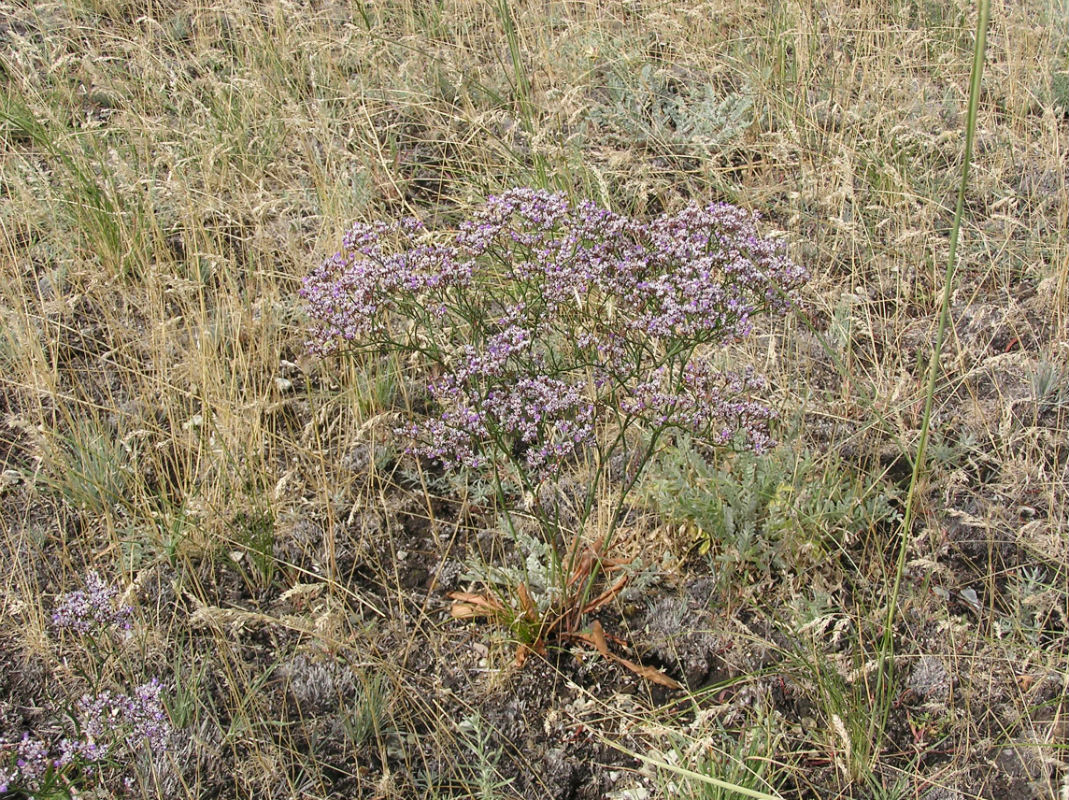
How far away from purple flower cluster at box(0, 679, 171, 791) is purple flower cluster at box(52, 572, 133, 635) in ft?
0.72

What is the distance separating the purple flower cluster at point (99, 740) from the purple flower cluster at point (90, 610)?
220 millimetres

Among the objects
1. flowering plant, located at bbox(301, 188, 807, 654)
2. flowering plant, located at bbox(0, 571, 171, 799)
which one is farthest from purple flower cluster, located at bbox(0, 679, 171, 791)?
flowering plant, located at bbox(301, 188, 807, 654)

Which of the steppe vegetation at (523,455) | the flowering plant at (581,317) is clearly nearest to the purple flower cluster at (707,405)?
the flowering plant at (581,317)

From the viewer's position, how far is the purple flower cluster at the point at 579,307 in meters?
2.72

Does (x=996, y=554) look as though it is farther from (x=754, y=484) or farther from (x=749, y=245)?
(x=749, y=245)

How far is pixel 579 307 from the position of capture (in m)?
3.02

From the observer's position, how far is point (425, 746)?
8.96ft

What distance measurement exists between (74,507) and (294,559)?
86 cm

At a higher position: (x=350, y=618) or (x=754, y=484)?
(x=754, y=484)

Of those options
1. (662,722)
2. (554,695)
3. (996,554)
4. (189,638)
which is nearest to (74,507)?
(189,638)

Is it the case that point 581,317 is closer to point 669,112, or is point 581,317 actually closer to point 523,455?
point 523,455

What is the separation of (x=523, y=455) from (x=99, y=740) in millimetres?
1731

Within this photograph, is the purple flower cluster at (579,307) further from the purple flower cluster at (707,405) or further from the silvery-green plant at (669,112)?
the silvery-green plant at (669,112)

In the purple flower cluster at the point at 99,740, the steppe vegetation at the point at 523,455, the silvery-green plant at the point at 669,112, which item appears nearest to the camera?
the purple flower cluster at the point at 99,740
